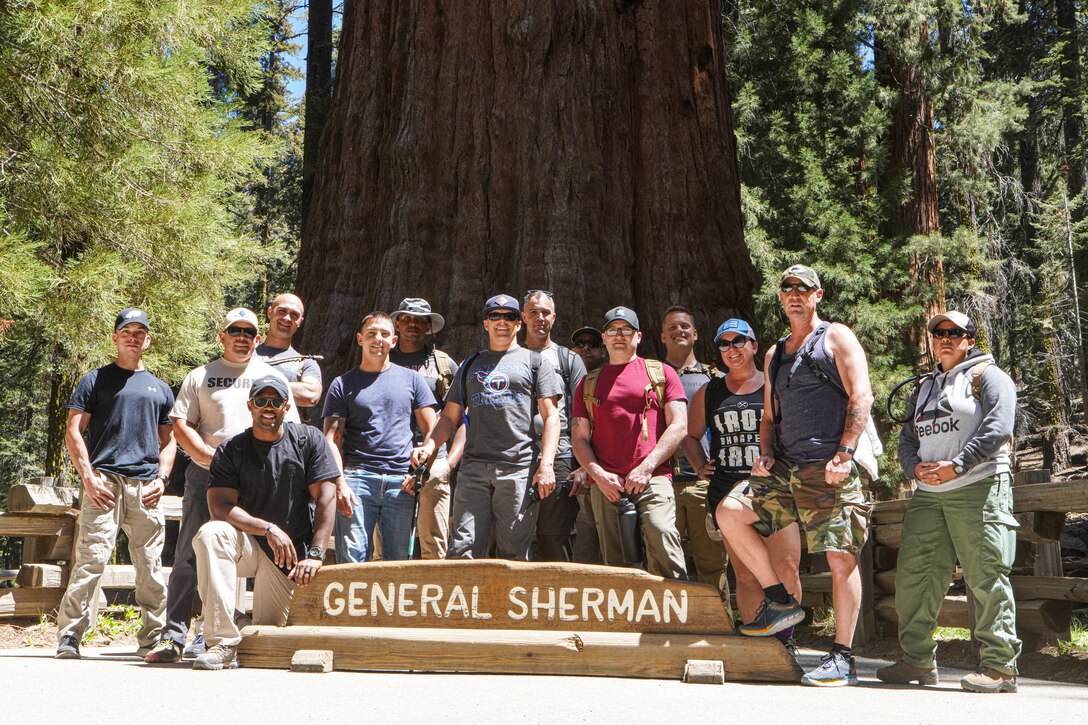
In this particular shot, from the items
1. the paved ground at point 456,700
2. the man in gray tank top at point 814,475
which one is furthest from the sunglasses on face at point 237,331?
the man in gray tank top at point 814,475

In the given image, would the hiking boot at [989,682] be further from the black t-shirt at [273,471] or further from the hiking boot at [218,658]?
the hiking boot at [218,658]

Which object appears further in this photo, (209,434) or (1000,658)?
(209,434)

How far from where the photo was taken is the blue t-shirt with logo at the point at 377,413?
5.77m

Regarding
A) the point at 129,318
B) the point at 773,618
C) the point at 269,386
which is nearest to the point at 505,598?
the point at 773,618

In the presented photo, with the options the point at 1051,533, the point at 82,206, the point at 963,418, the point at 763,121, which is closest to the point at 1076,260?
the point at 763,121

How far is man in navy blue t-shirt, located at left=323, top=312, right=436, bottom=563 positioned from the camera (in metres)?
5.70

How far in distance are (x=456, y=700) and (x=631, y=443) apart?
A: 1.79 metres

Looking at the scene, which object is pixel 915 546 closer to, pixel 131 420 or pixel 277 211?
pixel 131 420

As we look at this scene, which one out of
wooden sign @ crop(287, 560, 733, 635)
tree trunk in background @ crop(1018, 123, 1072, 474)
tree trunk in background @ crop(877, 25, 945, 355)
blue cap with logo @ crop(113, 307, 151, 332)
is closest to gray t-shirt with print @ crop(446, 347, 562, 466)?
wooden sign @ crop(287, 560, 733, 635)

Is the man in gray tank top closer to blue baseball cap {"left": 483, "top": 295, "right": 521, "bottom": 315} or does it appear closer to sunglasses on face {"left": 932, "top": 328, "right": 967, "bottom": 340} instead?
sunglasses on face {"left": 932, "top": 328, "right": 967, "bottom": 340}

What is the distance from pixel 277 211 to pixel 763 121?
12577mm

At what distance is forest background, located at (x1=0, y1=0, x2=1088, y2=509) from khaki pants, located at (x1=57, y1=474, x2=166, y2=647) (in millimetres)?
3230

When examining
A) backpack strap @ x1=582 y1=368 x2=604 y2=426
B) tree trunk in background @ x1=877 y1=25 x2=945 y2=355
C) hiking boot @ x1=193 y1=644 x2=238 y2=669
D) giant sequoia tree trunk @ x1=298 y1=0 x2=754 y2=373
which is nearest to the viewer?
hiking boot @ x1=193 y1=644 x2=238 y2=669

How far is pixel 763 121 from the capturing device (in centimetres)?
1381
